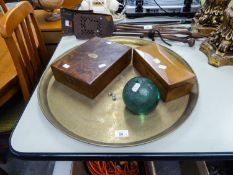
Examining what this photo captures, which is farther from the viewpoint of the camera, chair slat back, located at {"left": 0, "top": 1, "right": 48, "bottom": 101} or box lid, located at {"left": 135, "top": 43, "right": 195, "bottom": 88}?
chair slat back, located at {"left": 0, "top": 1, "right": 48, "bottom": 101}

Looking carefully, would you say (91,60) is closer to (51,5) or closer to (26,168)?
(51,5)

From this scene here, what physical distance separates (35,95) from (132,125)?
340mm

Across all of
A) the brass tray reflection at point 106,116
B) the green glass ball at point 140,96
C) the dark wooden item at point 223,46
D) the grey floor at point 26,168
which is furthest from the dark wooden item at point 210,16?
the grey floor at point 26,168

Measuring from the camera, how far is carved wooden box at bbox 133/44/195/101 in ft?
2.13

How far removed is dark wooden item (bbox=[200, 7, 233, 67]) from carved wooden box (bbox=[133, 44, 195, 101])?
0.17 metres

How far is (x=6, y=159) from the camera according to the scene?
46.5 inches

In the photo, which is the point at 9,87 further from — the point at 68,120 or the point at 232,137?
the point at 232,137

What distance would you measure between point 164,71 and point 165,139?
0.22 meters

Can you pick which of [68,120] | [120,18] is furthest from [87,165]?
[120,18]

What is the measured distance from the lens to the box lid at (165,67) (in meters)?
0.65

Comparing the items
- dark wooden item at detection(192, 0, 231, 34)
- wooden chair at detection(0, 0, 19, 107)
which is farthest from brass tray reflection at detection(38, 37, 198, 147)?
dark wooden item at detection(192, 0, 231, 34)

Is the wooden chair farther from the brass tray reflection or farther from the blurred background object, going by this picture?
the blurred background object

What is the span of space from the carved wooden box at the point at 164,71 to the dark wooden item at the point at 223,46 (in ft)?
0.55

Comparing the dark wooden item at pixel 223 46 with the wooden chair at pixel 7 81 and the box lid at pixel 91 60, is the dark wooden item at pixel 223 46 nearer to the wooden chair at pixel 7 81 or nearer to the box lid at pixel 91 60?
the box lid at pixel 91 60
